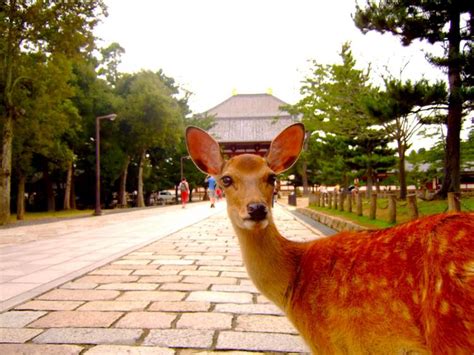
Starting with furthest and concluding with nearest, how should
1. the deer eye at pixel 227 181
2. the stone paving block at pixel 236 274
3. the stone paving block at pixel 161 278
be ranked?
the stone paving block at pixel 236 274, the stone paving block at pixel 161 278, the deer eye at pixel 227 181

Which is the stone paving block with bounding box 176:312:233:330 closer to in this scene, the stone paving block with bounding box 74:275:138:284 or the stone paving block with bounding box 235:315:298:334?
the stone paving block with bounding box 235:315:298:334

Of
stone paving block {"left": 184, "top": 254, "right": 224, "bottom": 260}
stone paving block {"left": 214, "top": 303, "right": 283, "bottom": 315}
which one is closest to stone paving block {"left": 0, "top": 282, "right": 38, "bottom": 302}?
stone paving block {"left": 214, "top": 303, "right": 283, "bottom": 315}

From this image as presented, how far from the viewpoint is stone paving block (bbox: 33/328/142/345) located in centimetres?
322

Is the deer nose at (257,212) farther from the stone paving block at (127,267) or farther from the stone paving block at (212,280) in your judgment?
the stone paving block at (127,267)

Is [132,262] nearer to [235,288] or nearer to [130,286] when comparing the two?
[130,286]

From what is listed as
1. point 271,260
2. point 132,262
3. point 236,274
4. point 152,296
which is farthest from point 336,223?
point 271,260

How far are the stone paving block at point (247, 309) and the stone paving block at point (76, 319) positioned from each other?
1.01 meters

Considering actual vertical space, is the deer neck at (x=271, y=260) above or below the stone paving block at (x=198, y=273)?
above

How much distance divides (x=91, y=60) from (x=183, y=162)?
14528mm

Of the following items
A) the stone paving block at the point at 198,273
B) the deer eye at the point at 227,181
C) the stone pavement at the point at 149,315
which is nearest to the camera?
the deer eye at the point at 227,181

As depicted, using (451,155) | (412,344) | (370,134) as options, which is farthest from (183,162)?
(412,344)

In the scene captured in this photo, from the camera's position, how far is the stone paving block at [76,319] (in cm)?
361

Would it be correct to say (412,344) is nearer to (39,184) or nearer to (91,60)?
(91,60)

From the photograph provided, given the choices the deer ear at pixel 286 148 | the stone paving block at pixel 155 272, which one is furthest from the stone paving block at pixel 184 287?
the deer ear at pixel 286 148
